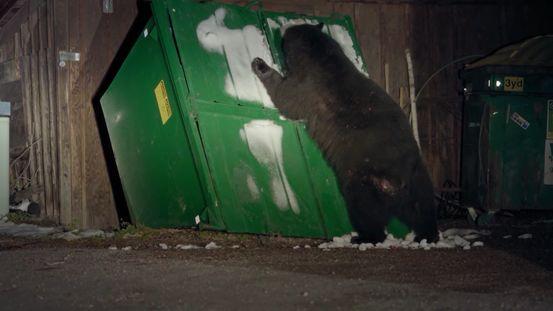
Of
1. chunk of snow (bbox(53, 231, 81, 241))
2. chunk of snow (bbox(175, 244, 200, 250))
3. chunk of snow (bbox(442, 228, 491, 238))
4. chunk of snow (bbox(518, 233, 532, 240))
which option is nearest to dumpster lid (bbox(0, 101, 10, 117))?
chunk of snow (bbox(53, 231, 81, 241))

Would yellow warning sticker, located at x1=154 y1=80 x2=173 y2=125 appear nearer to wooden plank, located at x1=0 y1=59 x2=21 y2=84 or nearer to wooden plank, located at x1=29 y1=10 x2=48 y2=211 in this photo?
wooden plank, located at x1=29 y1=10 x2=48 y2=211

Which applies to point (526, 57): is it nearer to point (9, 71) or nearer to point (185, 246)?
point (185, 246)

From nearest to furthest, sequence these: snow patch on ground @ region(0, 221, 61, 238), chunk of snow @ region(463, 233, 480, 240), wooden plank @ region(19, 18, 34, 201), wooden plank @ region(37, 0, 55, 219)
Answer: chunk of snow @ region(463, 233, 480, 240), snow patch on ground @ region(0, 221, 61, 238), wooden plank @ region(37, 0, 55, 219), wooden plank @ region(19, 18, 34, 201)

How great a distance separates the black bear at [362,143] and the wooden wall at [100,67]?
231cm

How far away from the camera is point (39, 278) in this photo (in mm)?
4684

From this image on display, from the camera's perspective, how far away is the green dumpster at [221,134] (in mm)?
5926

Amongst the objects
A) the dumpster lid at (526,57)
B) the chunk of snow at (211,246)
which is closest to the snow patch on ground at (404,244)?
the chunk of snow at (211,246)

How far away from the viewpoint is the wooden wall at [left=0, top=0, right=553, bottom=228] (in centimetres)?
762

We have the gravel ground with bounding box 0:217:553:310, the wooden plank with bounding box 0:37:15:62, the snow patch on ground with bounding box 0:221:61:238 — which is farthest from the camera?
the wooden plank with bounding box 0:37:15:62

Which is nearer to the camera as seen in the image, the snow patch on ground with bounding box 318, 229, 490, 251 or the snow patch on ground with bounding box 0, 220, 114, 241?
the snow patch on ground with bounding box 318, 229, 490, 251

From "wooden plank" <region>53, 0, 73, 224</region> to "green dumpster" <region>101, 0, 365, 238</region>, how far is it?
1347 mm

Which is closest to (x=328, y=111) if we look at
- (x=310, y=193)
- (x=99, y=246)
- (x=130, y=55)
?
(x=310, y=193)

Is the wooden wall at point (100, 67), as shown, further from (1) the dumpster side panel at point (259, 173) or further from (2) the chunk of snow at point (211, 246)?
(1) the dumpster side panel at point (259, 173)

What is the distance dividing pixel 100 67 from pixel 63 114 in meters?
0.69
